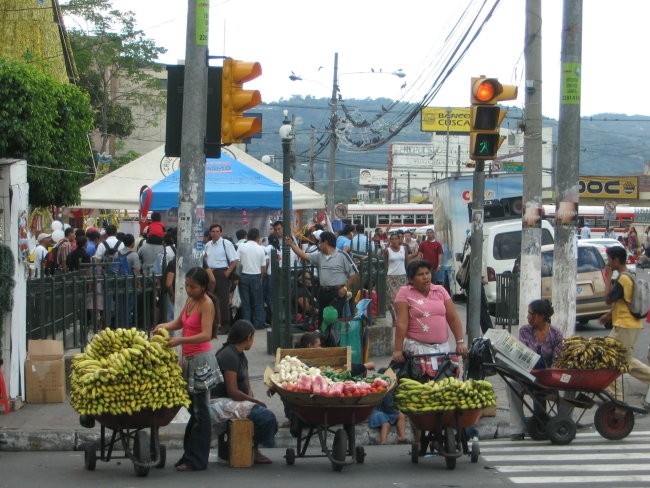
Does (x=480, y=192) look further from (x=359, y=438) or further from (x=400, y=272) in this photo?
(x=400, y=272)

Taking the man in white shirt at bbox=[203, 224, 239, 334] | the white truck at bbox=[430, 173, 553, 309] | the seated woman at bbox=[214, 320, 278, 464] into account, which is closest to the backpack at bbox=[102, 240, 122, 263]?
the man in white shirt at bbox=[203, 224, 239, 334]

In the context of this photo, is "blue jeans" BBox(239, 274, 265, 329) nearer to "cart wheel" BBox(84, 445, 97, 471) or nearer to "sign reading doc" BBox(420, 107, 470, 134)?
"cart wheel" BBox(84, 445, 97, 471)

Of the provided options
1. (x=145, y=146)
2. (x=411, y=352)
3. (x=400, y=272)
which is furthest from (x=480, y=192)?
(x=145, y=146)

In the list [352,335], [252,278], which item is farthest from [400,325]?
[252,278]

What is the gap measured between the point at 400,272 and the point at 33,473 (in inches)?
483

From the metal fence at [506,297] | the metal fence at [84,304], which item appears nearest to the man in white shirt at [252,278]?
the metal fence at [84,304]

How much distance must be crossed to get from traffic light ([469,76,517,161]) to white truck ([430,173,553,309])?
12104 millimetres

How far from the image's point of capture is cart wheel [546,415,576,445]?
9695mm

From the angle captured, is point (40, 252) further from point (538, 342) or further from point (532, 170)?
point (538, 342)

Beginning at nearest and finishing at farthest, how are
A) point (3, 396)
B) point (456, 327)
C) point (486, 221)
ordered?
point (456, 327) < point (3, 396) < point (486, 221)

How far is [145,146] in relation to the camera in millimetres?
71625

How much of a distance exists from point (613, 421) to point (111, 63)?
1613 inches

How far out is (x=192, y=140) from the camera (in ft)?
33.5

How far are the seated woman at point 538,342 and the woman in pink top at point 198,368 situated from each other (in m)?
2.92
